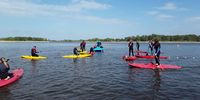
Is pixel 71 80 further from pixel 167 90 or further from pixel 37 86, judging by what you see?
pixel 167 90

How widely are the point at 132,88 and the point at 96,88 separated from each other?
203cm

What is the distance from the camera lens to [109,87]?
47.8 ft

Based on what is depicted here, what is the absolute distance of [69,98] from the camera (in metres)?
12.1

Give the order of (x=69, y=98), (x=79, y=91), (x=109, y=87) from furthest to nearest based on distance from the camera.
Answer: (x=109, y=87)
(x=79, y=91)
(x=69, y=98)

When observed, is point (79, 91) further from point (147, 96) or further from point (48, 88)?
point (147, 96)

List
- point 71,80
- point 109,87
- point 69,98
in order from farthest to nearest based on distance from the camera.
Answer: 1. point 71,80
2. point 109,87
3. point 69,98

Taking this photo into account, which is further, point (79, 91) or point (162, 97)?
point (79, 91)

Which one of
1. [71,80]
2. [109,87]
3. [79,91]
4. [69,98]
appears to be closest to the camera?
[69,98]

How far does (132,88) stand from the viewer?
14344mm

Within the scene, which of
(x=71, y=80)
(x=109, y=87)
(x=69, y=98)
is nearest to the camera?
(x=69, y=98)

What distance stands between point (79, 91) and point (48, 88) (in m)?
1.96

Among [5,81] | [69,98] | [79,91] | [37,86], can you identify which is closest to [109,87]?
[79,91]

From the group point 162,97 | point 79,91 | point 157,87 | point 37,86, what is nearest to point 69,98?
point 79,91

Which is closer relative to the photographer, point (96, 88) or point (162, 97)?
point (162, 97)
